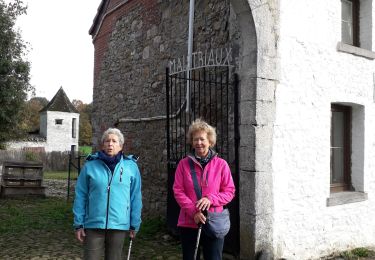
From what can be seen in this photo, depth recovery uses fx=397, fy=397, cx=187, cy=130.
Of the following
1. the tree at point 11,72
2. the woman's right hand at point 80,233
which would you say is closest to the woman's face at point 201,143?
the woman's right hand at point 80,233

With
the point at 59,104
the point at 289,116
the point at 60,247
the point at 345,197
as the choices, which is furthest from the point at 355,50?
the point at 59,104

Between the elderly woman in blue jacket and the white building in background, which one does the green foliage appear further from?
the white building in background

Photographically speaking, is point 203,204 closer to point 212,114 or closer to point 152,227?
point 212,114

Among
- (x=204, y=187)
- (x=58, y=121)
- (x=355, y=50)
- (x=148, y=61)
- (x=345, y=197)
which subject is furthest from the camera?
(x=58, y=121)

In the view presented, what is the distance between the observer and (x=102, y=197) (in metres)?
3.49

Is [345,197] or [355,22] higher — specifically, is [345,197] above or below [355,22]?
below

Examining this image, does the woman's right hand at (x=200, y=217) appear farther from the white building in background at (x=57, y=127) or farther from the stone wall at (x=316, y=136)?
the white building in background at (x=57, y=127)

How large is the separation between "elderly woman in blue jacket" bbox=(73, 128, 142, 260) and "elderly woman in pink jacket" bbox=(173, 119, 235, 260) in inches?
19.6

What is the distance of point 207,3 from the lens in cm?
659

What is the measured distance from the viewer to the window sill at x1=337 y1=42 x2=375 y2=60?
617 cm

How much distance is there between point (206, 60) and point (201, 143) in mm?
3096

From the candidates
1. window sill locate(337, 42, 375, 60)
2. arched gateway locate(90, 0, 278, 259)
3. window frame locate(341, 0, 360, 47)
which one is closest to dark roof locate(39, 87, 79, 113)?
arched gateway locate(90, 0, 278, 259)

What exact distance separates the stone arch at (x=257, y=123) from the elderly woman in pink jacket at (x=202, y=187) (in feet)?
4.91

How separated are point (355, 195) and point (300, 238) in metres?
1.48
